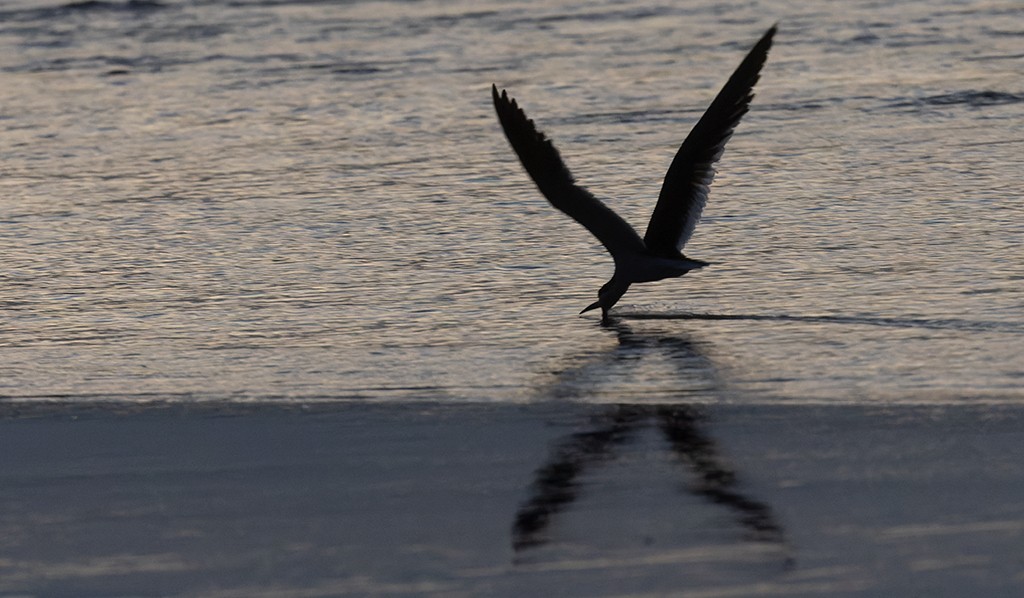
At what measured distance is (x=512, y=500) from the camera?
5.14 m

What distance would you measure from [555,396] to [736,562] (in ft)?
5.27

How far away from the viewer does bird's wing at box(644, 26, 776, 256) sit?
7.23 m

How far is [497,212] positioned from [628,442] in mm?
3691

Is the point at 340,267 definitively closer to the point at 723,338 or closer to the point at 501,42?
the point at 723,338

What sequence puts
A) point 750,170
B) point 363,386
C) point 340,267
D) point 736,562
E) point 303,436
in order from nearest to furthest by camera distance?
point 736,562, point 303,436, point 363,386, point 340,267, point 750,170

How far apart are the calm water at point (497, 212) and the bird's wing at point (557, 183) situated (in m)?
0.37

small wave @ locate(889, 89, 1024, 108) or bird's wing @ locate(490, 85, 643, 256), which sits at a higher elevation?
bird's wing @ locate(490, 85, 643, 256)

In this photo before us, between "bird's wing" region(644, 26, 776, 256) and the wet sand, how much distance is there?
148cm

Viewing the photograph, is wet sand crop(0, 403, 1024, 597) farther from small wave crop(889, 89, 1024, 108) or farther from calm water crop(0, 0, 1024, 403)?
small wave crop(889, 89, 1024, 108)

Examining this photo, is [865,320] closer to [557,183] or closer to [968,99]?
[557,183]

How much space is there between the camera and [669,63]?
43.9 ft

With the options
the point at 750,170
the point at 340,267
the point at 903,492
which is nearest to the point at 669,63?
the point at 750,170

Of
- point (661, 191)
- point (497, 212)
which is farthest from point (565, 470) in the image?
point (497, 212)

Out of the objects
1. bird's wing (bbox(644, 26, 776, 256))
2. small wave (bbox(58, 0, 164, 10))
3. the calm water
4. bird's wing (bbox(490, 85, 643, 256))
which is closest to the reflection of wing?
the calm water
